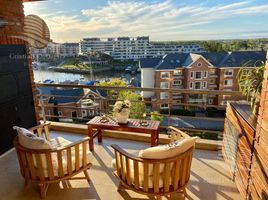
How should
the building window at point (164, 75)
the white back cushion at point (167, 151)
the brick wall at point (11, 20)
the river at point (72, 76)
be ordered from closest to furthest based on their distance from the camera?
the white back cushion at point (167, 151), the brick wall at point (11, 20), the river at point (72, 76), the building window at point (164, 75)

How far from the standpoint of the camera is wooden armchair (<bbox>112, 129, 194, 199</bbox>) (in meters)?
1.71

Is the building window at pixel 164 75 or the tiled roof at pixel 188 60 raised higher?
the tiled roof at pixel 188 60

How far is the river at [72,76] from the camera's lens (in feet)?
12.8

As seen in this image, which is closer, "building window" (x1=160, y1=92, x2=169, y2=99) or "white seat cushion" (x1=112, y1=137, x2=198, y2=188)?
"white seat cushion" (x1=112, y1=137, x2=198, y2=188)

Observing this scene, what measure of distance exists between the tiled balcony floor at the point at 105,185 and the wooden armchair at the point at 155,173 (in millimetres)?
303

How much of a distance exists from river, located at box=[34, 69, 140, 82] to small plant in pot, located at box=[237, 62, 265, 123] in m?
2.67

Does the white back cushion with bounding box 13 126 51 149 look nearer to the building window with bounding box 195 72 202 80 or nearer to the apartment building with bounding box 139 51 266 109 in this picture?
the apartment building with bounding box 139 51 266 109

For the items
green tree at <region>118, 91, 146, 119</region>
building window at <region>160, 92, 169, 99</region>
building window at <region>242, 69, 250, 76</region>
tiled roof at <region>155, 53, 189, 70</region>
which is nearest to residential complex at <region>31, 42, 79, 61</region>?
green tree at <region>118, 91, 146, 119</region>

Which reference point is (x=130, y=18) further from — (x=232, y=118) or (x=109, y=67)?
(x=232, y=118)

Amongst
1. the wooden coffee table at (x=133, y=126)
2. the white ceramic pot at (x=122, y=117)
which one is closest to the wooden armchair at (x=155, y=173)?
the wooden coffee table at (x=133, y=126)

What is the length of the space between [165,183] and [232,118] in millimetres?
1181

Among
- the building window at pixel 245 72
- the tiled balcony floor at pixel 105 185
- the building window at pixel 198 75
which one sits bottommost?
the tiled balcony floor at pixel 105 185

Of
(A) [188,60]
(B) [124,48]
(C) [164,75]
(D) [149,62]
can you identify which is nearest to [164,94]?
(B) [124,48]

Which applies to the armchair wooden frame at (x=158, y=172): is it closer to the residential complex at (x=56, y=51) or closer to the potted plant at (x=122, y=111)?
the potted plant at (x=122, y=111)
